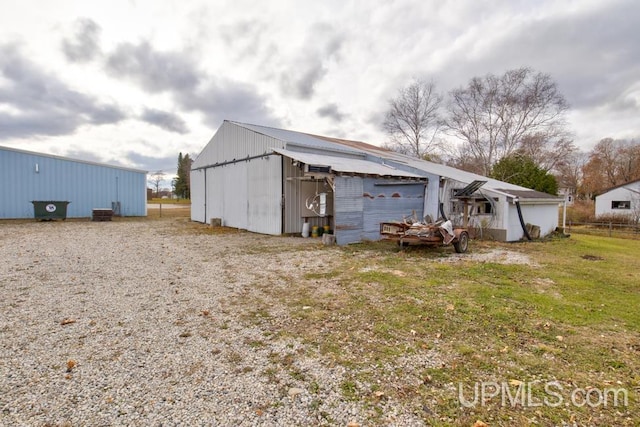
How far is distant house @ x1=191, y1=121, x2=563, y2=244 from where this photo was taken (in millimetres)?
10773

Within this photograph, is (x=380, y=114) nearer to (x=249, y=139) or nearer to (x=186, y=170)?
(x=249, y=139)

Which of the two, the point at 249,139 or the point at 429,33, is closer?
the point at 429,33

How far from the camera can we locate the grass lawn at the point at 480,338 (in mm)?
2316

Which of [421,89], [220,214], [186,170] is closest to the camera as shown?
[220,214]

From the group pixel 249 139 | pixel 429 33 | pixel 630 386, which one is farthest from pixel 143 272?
pixel 429 33

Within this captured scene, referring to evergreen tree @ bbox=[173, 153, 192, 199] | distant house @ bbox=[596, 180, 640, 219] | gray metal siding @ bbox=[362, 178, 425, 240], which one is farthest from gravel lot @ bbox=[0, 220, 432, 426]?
evergreen tree @ bbox=[173, 153, 192, 199]

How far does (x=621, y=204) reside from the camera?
26672 mm

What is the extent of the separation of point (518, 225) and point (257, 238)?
35.8 ft

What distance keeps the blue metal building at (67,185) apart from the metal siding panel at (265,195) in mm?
12504

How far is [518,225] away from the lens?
12.7 metres

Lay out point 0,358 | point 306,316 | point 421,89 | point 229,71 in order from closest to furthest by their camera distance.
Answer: point 0,358 → point 306,316 → point 229,71 → point 421,89

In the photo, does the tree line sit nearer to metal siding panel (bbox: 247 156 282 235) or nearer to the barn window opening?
the barn window opening

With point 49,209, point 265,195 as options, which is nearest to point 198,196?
point 49,209

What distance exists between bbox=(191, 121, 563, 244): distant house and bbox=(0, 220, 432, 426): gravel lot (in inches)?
212
